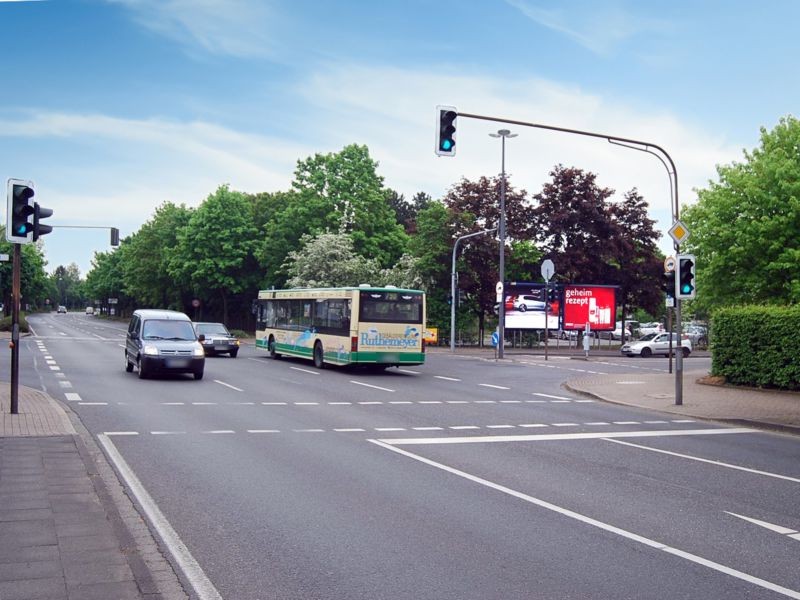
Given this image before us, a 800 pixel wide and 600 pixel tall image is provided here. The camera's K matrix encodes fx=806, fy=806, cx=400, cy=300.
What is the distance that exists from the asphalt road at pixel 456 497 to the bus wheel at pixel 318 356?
429 inches

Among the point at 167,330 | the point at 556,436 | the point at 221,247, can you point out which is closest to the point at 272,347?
the point at 167,330

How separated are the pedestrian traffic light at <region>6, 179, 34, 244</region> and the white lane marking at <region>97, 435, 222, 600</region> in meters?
4.89

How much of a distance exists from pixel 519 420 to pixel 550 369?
16357mm

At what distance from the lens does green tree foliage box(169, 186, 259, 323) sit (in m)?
66.6

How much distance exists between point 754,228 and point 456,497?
1202 inches

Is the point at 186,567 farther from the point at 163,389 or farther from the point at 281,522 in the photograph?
the point at 163,389

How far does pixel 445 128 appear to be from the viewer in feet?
53.3

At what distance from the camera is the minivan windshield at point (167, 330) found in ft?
71.6

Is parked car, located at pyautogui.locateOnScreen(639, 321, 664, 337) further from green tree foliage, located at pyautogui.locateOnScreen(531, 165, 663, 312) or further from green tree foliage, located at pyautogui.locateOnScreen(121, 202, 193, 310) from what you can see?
green tree foliage, located at pyautogui.locateOnScreen(121, 202, 193, 310)

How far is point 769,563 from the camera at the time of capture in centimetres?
611

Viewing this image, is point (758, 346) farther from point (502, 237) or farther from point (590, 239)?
point (590, 239)

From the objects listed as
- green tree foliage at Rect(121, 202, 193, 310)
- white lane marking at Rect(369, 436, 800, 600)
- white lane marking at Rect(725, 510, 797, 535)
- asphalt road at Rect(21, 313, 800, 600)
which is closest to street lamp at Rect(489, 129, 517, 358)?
asphalt road at Rect(21, 313, 800, 600)

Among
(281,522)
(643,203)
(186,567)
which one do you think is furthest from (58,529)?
(643,203)

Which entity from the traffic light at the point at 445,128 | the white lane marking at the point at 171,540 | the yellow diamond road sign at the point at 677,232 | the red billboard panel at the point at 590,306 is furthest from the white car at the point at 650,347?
the white lane marking at the point at 171,540
